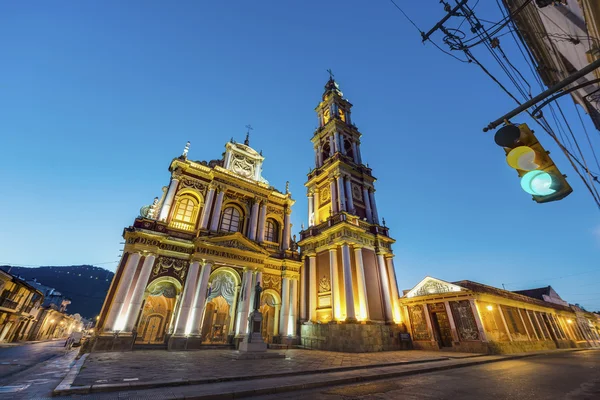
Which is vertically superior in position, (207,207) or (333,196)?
(333,196)

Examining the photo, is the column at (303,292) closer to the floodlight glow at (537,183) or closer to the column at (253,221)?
the column at (253,221)

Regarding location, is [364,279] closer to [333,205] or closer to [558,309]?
[333,205]

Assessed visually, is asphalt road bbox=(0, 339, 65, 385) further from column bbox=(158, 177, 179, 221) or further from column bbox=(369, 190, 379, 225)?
column bbox=(369, 190, 379, 225)

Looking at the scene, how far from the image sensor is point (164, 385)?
16.2ft

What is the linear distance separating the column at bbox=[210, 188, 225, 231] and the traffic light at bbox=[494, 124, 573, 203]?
16835mm

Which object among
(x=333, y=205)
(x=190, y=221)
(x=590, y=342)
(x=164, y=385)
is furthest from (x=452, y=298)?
(x=590, y=342)

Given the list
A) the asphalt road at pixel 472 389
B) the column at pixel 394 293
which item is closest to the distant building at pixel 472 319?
the column at pixel 394 293

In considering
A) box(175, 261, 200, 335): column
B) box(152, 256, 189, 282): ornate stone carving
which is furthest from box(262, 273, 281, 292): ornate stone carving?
box(152, 256, 189, 282): ornate stone carving

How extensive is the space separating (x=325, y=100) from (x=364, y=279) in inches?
768

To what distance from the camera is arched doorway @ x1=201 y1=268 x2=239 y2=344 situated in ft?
51.9

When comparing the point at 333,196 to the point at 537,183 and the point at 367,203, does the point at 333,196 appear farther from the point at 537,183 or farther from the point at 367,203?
the point at 537,183

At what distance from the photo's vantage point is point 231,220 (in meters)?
19.6

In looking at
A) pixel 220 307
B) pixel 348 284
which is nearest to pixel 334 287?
pixel 348 284

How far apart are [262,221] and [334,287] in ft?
Result: 24.4
